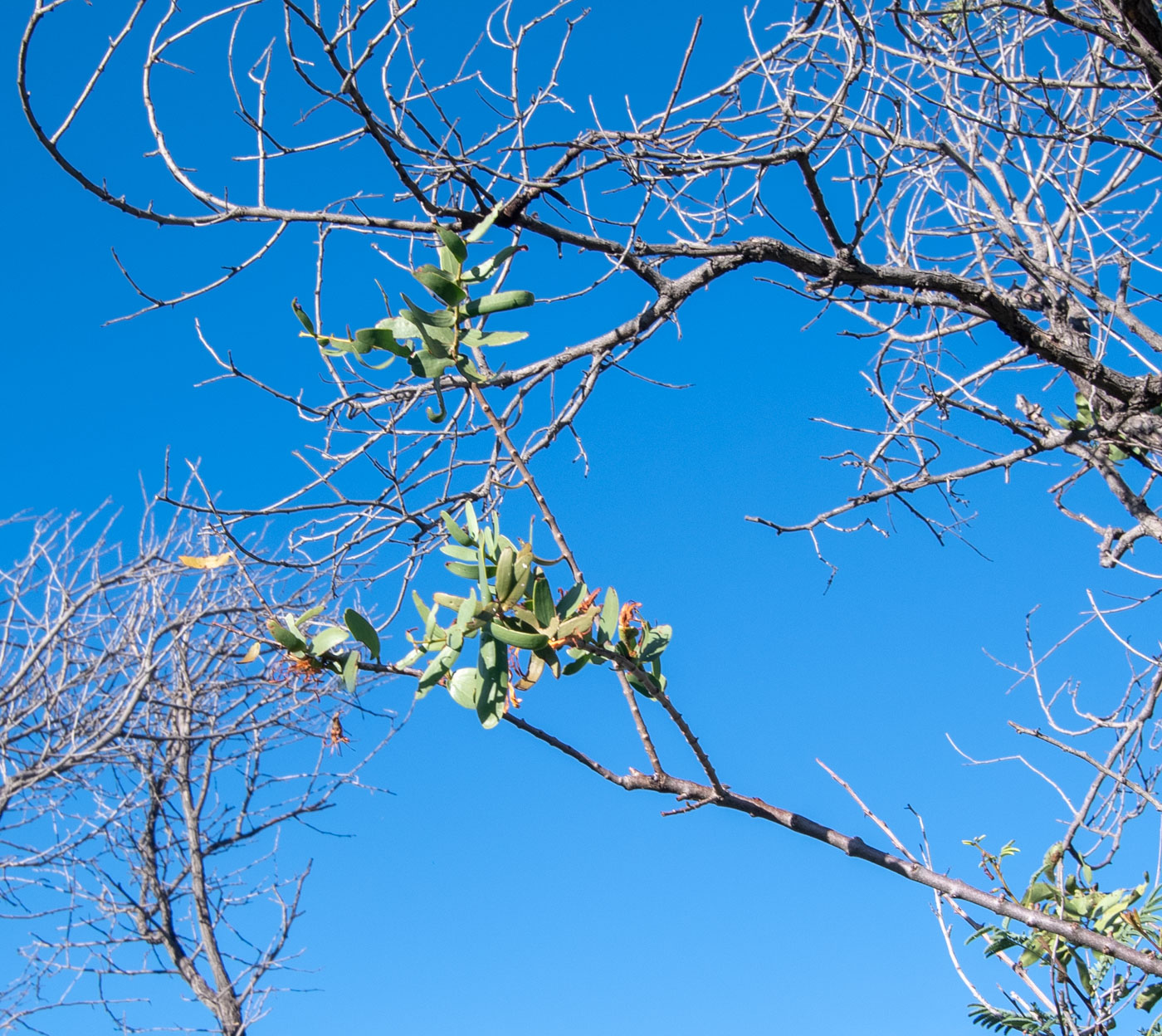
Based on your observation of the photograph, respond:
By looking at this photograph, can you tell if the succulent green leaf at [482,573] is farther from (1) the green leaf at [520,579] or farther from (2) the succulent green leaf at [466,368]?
(2) the succulent green leaf at [466,368]

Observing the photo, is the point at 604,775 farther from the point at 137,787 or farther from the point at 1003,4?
the point at 137,787

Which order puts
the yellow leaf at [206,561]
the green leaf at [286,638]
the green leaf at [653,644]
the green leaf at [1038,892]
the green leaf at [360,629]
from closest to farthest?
the green leaf at [360,629] → the green leaf at [286,638] → the green leaf at [653,644] → the yellow leaf at [206,561] → the green leaf at [1038,892]

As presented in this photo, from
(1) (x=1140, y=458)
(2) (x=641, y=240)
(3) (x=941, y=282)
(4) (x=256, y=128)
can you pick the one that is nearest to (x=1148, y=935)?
(1) (x=1140, y=458)

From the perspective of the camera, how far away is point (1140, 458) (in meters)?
3.18

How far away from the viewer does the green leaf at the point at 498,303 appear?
1478mm

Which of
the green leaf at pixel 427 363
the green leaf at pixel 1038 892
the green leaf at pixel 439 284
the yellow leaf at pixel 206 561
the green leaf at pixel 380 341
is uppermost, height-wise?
the yellow leaf at pixel 206 561

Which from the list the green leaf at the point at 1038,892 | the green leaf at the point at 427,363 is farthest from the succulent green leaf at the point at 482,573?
the green leaf at the point at 1038,892

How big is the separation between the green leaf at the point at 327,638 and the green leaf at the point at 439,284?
497mm

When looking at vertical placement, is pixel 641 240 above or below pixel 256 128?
below

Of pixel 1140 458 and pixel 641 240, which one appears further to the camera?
pixel 1140 458

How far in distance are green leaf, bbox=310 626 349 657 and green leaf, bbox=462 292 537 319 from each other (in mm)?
493

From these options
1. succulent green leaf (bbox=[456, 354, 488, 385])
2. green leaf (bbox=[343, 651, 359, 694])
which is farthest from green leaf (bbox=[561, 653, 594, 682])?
succulent green leaf (bbox=[456, 354, 488, 385])

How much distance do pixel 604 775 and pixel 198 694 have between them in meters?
6.83

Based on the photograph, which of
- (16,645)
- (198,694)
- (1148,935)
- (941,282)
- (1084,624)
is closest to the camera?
(1148,935)
